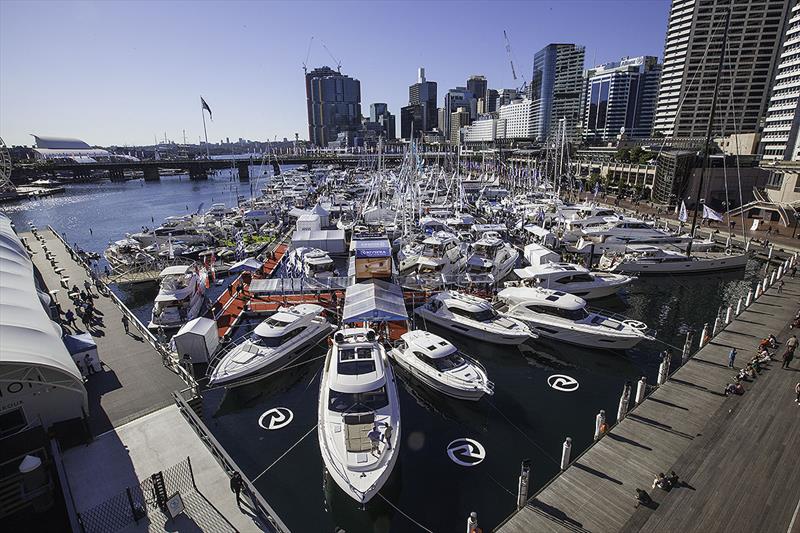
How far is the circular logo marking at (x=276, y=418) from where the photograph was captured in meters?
20.3

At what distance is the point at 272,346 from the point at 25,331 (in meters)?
11.6

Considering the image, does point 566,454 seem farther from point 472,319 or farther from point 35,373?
point 35,373

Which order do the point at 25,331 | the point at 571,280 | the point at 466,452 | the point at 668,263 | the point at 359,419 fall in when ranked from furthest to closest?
1. the point at 668,263
2. the point at 571,280
3. the point at 466,452
4. the point at 359,419
5. the point at 25,331

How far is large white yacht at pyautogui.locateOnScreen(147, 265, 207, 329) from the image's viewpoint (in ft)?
104

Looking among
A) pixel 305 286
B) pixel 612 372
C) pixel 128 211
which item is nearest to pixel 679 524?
pixel 612 372

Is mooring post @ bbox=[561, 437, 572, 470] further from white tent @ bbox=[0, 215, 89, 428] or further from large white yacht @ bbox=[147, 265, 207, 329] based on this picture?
large white yacht @ bbox=[147, 265, 207, 329]

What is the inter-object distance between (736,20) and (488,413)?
154 m

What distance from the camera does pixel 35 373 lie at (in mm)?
15570

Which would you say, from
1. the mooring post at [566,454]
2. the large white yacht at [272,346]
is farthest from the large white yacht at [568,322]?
the large white yacht at [272,346]

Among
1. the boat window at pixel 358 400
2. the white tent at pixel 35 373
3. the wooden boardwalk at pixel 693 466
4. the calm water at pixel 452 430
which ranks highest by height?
the white tent at pixel 35 373

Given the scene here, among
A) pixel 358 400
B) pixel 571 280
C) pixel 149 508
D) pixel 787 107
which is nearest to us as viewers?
pixel 149 508

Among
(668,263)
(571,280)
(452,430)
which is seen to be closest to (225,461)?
(452,430)

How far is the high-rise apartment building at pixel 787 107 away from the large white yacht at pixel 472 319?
290 ft

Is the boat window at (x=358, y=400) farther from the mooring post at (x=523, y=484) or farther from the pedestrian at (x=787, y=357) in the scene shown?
the pedestrian at (x=787, y=357)
